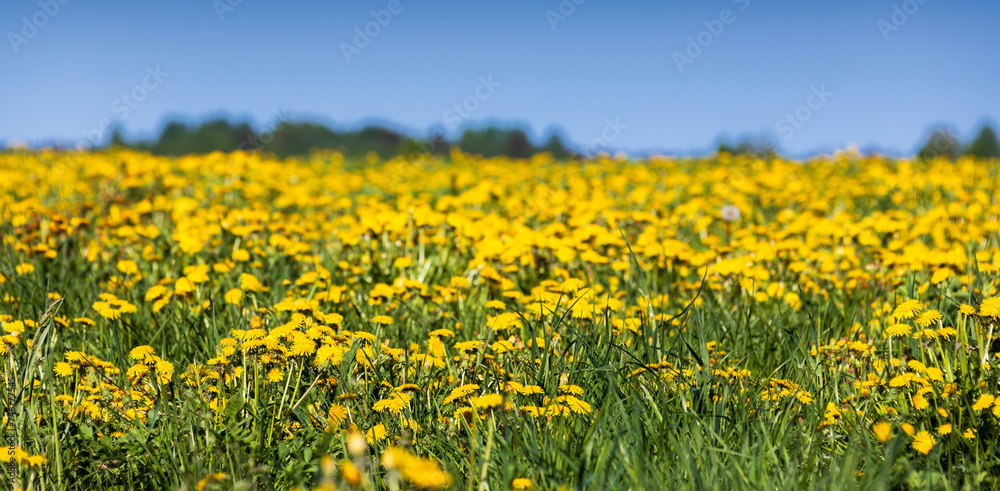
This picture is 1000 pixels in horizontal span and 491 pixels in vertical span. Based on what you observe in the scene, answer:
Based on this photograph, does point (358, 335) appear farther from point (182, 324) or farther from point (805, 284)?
point (805, 284)

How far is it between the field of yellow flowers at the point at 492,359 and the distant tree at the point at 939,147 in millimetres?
7219

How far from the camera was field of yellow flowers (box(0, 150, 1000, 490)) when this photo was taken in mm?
2242

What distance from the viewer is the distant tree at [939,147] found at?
495 inches

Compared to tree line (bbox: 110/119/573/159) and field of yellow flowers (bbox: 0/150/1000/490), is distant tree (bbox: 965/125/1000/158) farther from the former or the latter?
field of yellow flowers (bbox: 0/150/1000/490)

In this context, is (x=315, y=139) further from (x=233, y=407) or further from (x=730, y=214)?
(x=233, y=407)

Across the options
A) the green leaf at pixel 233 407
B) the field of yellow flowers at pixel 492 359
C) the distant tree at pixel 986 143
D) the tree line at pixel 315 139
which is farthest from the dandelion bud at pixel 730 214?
the distant tree at pixel 986 143

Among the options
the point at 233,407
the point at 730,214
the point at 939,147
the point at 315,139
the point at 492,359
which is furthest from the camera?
the point at 315,139

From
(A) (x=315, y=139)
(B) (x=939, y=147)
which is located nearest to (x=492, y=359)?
(B) (x=939, y=147)

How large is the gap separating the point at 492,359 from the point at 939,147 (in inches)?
537

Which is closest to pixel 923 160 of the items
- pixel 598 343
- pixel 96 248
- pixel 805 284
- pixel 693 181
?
pixel 693 181

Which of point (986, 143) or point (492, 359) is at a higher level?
point (986, 143)

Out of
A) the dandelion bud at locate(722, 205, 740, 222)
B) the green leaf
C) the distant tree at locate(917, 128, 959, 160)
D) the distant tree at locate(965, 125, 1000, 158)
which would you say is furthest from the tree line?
the green leaf

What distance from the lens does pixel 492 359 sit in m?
2.86

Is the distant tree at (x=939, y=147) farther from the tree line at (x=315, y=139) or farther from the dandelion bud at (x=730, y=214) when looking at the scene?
the tree line at (x=315, y=139)
